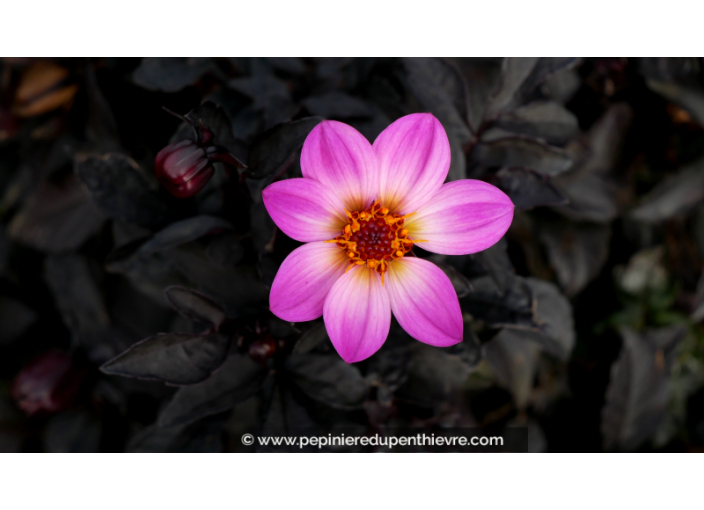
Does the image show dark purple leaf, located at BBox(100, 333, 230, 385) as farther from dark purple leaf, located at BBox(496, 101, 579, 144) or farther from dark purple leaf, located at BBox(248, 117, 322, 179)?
dark purple leaf, located at BBox(496, 101, 579, 144)

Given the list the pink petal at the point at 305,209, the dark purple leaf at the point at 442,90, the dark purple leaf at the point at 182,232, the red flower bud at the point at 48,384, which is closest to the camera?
the pink petal at the point at 305,209

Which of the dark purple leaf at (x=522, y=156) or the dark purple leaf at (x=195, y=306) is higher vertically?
the dark purple leaf at (x=522, y=156)

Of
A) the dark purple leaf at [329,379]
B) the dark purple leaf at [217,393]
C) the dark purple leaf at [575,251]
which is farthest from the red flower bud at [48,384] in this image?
the dark purple leaf at [575,251]

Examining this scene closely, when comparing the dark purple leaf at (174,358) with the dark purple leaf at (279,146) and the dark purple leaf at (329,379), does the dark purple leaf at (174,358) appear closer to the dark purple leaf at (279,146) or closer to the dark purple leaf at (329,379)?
the dark purple leaf at (329,379)

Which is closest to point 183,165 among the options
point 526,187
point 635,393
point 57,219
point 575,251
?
point 526,187

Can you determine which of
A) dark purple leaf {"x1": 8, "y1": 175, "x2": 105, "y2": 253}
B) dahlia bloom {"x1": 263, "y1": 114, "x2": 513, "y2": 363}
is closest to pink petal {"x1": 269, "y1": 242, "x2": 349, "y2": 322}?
dahlia bloom {"x1": 263, "y1": 114, "x2": 513, "y2": 363}

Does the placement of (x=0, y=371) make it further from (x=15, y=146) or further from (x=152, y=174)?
(x=152, y=174)

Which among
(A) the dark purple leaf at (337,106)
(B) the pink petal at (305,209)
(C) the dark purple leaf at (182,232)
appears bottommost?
(C) the dark purple leaf at (182,232)
